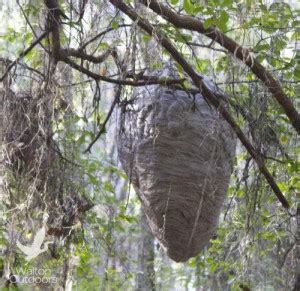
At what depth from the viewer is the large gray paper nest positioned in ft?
8.47

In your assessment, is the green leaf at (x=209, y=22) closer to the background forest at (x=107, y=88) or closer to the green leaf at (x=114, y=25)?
the background forest at (x=107, y=88)

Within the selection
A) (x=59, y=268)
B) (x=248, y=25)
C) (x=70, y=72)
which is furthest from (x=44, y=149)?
(x=59, y=268)

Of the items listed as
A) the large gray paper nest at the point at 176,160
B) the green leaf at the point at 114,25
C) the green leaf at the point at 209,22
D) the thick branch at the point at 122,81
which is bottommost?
the large gray paper nest at the point at 176,160

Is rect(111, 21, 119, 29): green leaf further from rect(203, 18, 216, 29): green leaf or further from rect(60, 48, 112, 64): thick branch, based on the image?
rect(203, 18, 216, 29): green leaf

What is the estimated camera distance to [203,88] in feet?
7.66

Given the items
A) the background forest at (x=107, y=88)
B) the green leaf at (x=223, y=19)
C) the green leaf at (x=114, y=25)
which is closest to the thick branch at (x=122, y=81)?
the background forest at (x=107, y=88)

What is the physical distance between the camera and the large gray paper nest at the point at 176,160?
2.58m

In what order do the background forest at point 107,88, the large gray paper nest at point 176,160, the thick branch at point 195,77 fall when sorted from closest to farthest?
the thick branch at point 195,77 → the background forest at point 107,88 → the large gray paper nest at point 176,160

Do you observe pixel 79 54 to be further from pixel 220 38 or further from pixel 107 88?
pixel 220 38

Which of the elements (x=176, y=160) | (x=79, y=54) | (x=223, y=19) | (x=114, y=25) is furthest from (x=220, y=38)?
(x=176, y=160)

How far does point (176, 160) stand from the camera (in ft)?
8.48

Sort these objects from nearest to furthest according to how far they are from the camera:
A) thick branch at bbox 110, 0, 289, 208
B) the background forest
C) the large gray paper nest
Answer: thick branch at bbox 110, 0, 289, 208 → the background forest → the large gray paper nest

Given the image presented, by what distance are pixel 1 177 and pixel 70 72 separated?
21.4 inches

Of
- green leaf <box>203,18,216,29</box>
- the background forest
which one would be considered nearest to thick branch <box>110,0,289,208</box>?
the background forest
